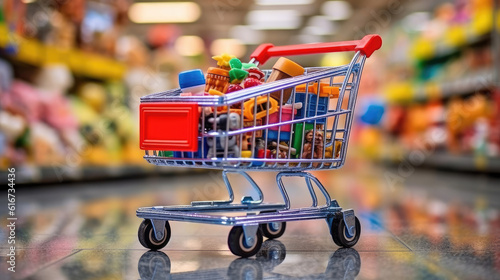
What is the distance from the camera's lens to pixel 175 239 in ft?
8.12

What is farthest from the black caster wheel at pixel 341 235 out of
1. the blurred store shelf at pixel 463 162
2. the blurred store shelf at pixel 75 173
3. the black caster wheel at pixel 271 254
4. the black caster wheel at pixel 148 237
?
the blurred store shelf at pixel 463 162

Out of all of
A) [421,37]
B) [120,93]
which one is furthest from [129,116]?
[421,37]

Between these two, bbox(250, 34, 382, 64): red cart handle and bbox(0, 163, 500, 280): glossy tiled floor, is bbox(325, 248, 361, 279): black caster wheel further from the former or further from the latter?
bbox(250, 34, 382, 64): red cart handle

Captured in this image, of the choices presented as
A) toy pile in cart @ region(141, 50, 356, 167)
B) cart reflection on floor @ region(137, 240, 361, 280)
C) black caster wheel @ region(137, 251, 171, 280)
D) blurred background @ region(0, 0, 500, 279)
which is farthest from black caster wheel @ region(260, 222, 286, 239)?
black caster wheel @ region(137, 251, 171, 280)

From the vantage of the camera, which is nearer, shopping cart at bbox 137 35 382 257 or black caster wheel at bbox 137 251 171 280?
black caster wheel at bbox 137 251 171 280

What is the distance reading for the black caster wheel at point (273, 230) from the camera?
250cm

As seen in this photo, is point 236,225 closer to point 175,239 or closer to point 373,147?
point 175,239

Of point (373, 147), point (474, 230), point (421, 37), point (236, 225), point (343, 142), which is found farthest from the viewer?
point (373, 147)

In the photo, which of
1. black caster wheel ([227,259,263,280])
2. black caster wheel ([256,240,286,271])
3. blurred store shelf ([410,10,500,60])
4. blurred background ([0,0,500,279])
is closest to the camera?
black caster wheel ([227,259,263,280])

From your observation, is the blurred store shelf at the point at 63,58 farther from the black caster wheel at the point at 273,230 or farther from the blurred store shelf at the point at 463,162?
the blurred store shelf at the point at 463,162

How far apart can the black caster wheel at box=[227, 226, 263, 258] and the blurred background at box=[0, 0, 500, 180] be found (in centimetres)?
69

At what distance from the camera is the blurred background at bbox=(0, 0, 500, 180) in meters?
5.12

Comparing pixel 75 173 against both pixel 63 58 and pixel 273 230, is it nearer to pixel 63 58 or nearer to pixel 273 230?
pixel 63 58

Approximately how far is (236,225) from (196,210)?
417 mm
